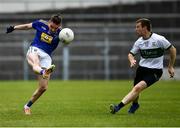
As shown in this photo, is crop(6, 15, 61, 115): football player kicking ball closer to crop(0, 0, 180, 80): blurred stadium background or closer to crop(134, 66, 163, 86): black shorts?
crop(134, 66, 163, 86): black shorts

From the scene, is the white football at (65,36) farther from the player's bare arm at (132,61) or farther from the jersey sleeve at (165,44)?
the jersey sleeve at (165,44)

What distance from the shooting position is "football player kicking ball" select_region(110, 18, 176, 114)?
1496 centimetres

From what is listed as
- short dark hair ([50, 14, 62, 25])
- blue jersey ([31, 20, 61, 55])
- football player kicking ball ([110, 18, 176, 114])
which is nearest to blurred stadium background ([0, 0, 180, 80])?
blue jersey ([31, 20, 61, 55])

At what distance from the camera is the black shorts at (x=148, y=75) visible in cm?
1512

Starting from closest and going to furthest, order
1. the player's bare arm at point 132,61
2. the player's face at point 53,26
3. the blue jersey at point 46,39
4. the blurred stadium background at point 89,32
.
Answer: the player's bare arm at point 132,61
the player's face at point 53,26
the blue jersey at point 46,39
the blurred stadium background at point 89,32

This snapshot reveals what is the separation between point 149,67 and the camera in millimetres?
15242

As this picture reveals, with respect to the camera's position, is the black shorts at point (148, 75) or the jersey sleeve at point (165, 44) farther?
the black shorts at point (148, 75)

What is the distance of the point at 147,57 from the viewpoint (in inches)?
598

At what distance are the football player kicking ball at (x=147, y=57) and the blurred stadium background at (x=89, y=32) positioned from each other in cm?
3086

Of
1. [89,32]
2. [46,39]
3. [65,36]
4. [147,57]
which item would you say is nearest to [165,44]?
[147,57]

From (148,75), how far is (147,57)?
41 cm

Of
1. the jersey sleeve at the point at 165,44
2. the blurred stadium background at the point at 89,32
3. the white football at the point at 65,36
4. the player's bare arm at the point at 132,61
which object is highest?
the white football at the point at 65,36

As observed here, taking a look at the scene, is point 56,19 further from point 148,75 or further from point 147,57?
point 148,75

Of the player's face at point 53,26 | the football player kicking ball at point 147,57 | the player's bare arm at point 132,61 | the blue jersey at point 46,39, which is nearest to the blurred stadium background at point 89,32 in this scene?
the blue jersey at point 46,39
